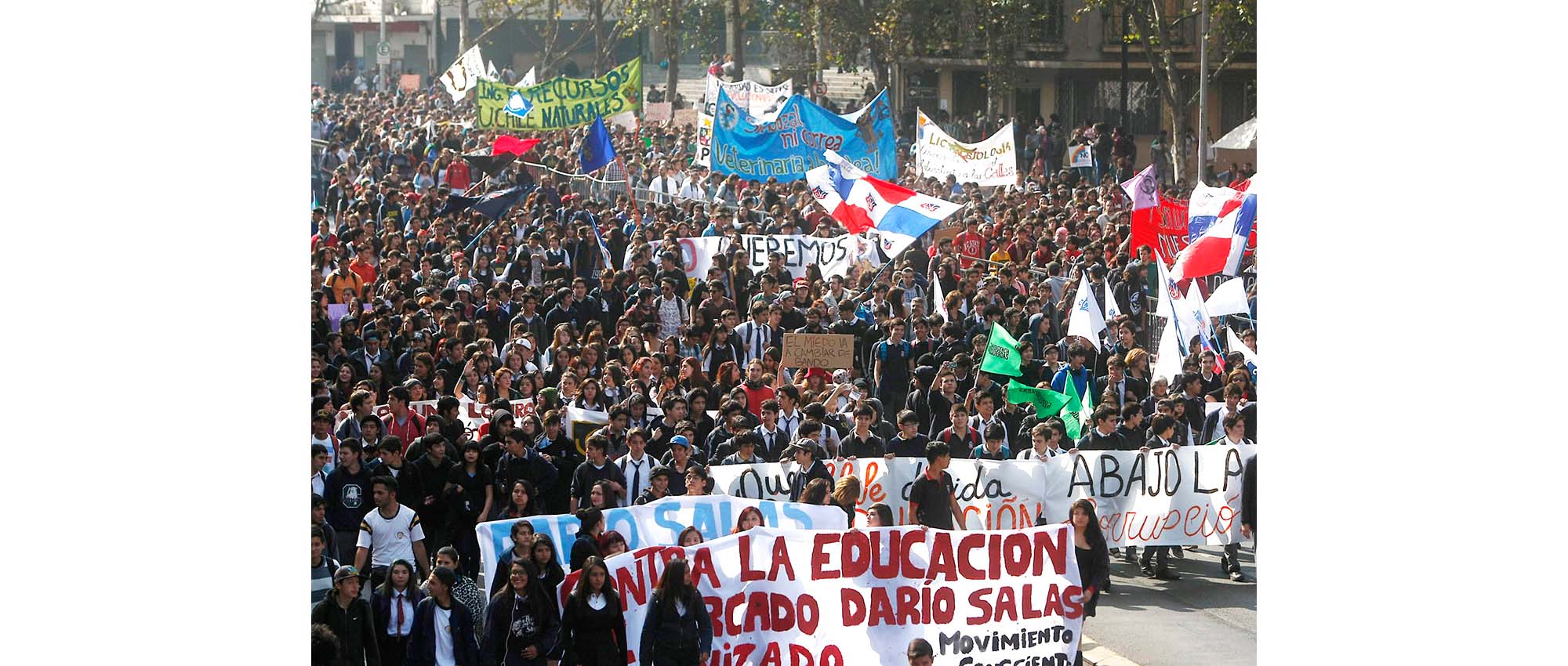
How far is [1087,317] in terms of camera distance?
45.4ft

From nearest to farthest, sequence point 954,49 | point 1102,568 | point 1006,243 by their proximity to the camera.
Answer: point 1102,568, point 1006,243, point 954,49

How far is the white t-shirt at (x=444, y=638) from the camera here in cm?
884

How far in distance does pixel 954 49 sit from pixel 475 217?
25056mm

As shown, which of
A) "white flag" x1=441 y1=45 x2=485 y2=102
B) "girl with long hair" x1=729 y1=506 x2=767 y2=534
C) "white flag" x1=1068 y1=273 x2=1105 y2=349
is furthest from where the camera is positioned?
"white flag" x1=441 y1=45 x2=485 y2=102

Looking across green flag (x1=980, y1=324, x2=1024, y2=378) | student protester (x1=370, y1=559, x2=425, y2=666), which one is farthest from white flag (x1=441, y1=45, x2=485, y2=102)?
student protester (x1=370, y1=559, x2=425, y2=666)

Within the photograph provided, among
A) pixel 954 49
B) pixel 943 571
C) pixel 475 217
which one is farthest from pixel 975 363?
pixel 954 49

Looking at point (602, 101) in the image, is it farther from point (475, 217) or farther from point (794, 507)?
point (794, 507)

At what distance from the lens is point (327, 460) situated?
10789 mm

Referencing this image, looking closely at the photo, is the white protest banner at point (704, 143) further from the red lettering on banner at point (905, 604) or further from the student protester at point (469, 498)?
the red lettering on banner at point (905, 604)

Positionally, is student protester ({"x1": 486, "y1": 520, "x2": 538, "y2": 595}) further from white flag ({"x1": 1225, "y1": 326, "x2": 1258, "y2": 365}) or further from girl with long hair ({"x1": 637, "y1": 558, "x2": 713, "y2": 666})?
white flag ({"x1": 1225, "y1": 326, "x2": 1258, "y2": 365})

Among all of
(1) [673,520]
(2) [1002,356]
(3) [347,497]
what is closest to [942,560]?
(1) [673,520]

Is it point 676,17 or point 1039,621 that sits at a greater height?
point 676,17

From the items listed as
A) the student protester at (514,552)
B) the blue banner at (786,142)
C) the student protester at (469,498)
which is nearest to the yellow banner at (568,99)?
the blue banner at (786,142)

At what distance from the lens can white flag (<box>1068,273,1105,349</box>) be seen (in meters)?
13.8
